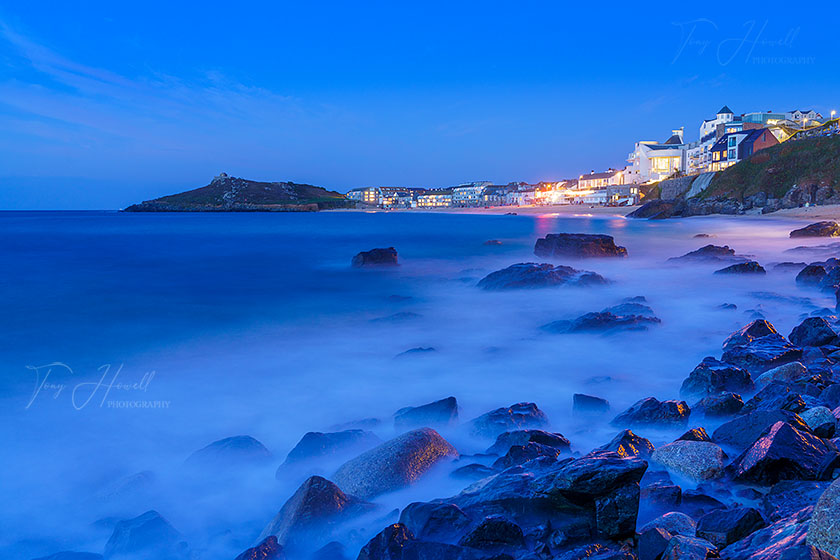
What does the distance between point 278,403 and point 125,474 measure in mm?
1973

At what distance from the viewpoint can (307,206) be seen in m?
166

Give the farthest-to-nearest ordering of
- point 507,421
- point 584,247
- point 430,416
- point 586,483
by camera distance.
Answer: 1. point 584,247
2. point 430,416
3. point 507,421
4. point 586,483

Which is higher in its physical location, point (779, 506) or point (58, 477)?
point (779, 506)

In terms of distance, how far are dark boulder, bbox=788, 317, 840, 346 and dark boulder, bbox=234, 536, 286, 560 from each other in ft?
22.4

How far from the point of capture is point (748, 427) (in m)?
4.31

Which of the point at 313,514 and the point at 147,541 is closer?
the point at 313,514

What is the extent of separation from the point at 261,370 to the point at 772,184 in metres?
50.8

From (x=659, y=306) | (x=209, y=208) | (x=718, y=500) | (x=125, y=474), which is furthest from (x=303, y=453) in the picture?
(x=209, y=208)

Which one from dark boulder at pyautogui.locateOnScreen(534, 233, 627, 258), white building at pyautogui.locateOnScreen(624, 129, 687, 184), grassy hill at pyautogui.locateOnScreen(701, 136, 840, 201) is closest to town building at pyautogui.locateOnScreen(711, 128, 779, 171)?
grassy hill at pyautogui.locateOnScreen(701, 136, 840, 201)

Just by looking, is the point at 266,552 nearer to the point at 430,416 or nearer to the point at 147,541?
the point at 147,541

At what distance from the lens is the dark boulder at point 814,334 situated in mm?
6754

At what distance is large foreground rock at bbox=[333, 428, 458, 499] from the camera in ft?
13.8

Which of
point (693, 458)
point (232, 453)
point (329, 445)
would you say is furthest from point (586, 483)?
point (232, 453)

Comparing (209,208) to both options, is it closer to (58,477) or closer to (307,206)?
(307,206)
